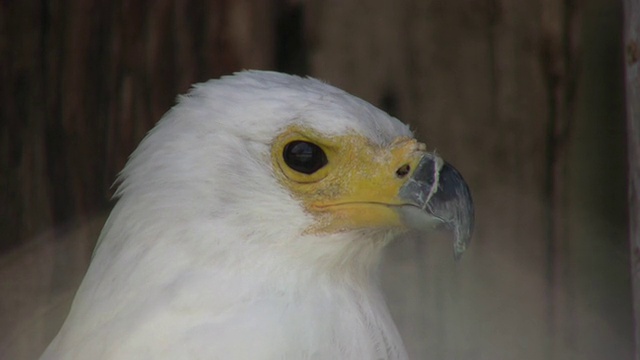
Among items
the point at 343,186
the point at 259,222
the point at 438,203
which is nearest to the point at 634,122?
the point at 438,203

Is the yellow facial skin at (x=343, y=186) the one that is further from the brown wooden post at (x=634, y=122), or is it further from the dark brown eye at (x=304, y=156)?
the brown wooden post at (x=634, y=122)

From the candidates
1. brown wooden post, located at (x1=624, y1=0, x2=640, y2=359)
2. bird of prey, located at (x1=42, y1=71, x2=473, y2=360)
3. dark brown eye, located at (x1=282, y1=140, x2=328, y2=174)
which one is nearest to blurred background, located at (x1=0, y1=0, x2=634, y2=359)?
brown wooden post, located at (x1=624, y1=0, x2=640, y2=359)

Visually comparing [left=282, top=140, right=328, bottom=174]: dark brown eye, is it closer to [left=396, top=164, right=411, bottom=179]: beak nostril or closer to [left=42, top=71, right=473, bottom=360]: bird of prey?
[left=42, top=71, right=473, bottom=360]: bird of prey

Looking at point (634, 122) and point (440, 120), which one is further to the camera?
point (440, 120)

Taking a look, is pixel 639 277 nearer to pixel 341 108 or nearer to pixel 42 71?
pixel 341 108

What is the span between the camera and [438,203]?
319cm

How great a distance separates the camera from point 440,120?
14.5 feet

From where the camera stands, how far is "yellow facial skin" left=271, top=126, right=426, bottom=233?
3229 mm

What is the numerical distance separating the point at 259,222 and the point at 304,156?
22 centimetres

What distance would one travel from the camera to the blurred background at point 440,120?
14.4 feet

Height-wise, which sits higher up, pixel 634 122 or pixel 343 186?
pixel 634 122

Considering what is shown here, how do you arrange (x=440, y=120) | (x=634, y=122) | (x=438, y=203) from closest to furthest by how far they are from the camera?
(x=438, y=203), (x=634, y=122), (x=440, y=120)

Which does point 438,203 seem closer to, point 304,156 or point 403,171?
point 403,171

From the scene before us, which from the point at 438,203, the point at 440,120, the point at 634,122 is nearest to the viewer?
the point at 438,203
